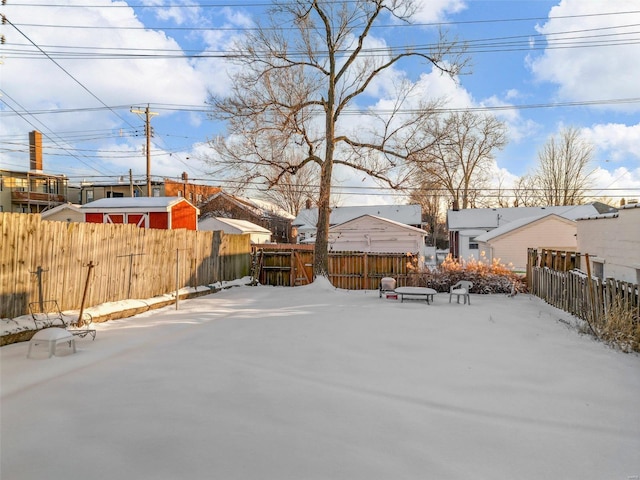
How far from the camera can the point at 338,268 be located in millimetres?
15891

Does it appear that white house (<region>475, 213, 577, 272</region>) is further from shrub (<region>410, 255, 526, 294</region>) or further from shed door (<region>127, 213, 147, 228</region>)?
shed door (<region>127, 213, 147, 228</region>)

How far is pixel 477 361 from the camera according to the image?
530 centimetres

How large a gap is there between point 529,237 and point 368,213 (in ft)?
53.7

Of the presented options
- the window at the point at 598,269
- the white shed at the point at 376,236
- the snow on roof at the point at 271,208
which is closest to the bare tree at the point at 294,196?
the snow on roof at the point at 271,208

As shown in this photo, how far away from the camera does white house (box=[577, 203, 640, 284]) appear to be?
9297 millimetres

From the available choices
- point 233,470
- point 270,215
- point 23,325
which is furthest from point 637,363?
point 270,215

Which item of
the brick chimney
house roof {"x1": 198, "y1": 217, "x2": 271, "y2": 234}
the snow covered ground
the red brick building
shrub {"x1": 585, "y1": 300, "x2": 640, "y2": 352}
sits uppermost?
the brick chimney

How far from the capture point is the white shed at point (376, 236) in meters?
26.5

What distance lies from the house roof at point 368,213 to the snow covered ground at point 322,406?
30.7 meters

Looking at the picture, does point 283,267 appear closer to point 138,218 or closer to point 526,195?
point 138,218

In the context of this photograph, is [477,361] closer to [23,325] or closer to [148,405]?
[148,405]

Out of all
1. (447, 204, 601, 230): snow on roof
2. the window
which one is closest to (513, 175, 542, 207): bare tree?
(447, 204, 601, 230): snow on roof

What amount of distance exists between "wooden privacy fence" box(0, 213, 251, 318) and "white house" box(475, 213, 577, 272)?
19524mm

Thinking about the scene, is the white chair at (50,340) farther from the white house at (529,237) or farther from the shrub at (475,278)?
the white house at (529,237)
